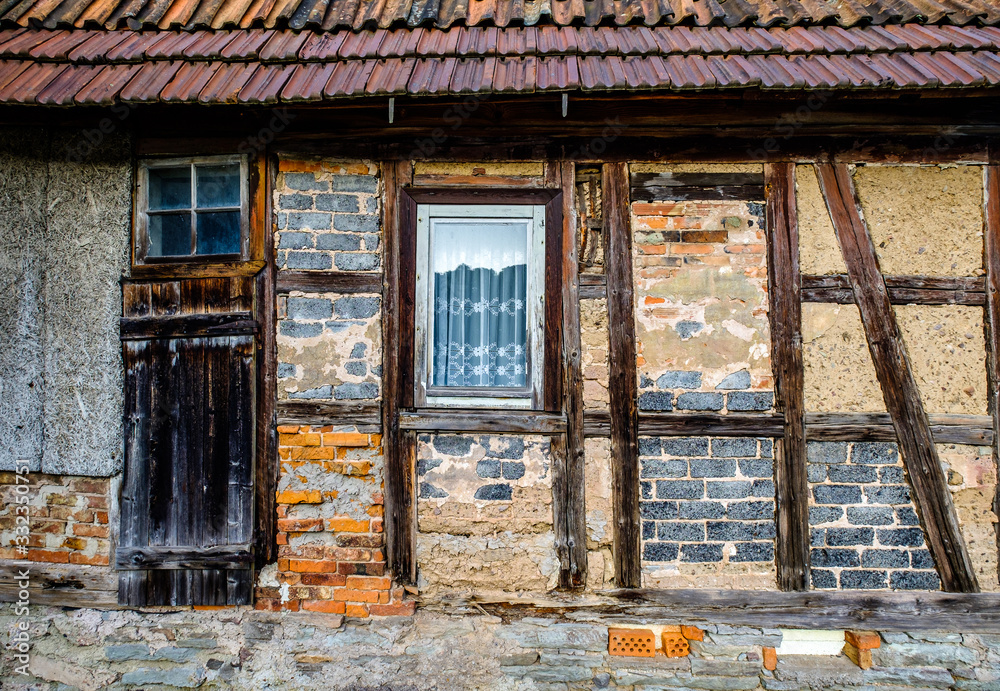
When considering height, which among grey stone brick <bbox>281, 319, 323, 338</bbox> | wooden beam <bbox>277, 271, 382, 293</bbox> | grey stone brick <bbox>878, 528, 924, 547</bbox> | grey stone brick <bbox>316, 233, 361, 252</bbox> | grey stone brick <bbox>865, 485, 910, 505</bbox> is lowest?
grey stone brick <bbox>878, 528, 924, 547</bbox>

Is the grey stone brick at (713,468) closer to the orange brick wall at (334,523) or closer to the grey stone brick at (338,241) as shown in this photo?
the orange brick wall at (334,523)

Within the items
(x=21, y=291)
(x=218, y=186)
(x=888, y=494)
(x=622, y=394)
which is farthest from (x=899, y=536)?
(x=21, y=291)

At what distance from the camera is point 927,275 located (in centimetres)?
304

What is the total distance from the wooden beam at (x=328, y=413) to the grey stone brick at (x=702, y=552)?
1.90 m

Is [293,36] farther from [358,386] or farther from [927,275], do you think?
[927,275]

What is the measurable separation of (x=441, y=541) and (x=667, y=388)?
1.57m

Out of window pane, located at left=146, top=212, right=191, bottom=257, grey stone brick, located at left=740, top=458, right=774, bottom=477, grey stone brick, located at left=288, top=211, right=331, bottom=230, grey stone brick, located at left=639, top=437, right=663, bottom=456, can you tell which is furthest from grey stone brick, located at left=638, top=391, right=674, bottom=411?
window pane, located at left=146, top=212, right=191, bottom=257

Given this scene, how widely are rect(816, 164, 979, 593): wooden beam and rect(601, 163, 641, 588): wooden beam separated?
127 centimetres

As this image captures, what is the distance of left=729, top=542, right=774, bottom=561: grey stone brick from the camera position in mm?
3033

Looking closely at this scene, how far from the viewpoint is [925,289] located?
9.93 feet

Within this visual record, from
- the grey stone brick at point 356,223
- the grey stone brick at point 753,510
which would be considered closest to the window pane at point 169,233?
the grey stone brick at point 356,223

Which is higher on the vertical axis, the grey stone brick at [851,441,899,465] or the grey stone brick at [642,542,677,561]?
the grey stone brick at [851,441,899,465]

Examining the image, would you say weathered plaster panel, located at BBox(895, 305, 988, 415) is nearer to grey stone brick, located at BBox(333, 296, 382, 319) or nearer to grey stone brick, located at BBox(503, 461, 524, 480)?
grey stone brick, located at BBox(503, 461, 524, 480)

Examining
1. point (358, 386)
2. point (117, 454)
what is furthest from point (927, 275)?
point (117, 454)
